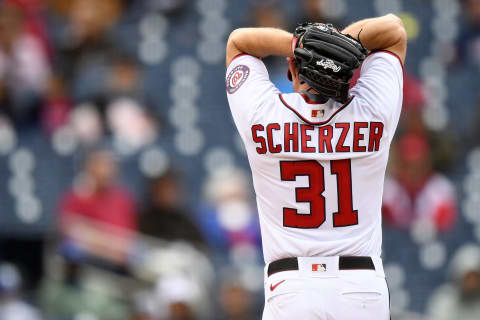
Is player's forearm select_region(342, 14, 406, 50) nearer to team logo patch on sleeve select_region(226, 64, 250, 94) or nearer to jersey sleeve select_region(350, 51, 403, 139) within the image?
jersey sleeve select_region(350, 51, 403, 139)

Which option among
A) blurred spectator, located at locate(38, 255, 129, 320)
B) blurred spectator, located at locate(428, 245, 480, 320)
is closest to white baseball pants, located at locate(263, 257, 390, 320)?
blurred spectator, located at locate(428, 245, 480, 320)

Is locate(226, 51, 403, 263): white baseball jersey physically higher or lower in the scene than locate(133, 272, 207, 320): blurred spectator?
higher

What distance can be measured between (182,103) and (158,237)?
2.20 metres

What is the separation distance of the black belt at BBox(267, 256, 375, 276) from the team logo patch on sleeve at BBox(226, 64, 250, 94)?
0.67 m

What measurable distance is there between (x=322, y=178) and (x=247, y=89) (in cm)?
44

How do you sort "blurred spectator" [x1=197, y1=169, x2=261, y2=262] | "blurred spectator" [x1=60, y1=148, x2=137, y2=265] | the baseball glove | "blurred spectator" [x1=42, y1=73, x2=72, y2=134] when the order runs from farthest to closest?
"blurred spectator" [x1=42, y1=73, x2=72, y2=134], "blurred spectator" [x1=197, y1=169, x2=261, y2=262], "blurred spectator" [x1=60, y1=148, x2=137, y2=265], the baseball glove

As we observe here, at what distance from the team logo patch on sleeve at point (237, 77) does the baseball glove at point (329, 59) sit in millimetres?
285

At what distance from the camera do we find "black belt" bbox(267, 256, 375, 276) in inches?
136

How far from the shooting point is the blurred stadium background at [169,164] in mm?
8086

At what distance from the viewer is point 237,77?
364 cm

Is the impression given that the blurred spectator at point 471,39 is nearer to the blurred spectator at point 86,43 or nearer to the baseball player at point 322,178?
the blurred spectator at point 86,43

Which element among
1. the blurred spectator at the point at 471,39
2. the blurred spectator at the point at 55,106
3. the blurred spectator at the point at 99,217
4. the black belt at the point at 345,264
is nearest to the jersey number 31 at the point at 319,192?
the black belt at the point at 345,264

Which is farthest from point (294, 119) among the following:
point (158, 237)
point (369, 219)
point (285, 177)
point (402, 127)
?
point (402, 127)

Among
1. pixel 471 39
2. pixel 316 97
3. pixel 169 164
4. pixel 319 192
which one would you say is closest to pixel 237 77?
pixel 316 97
